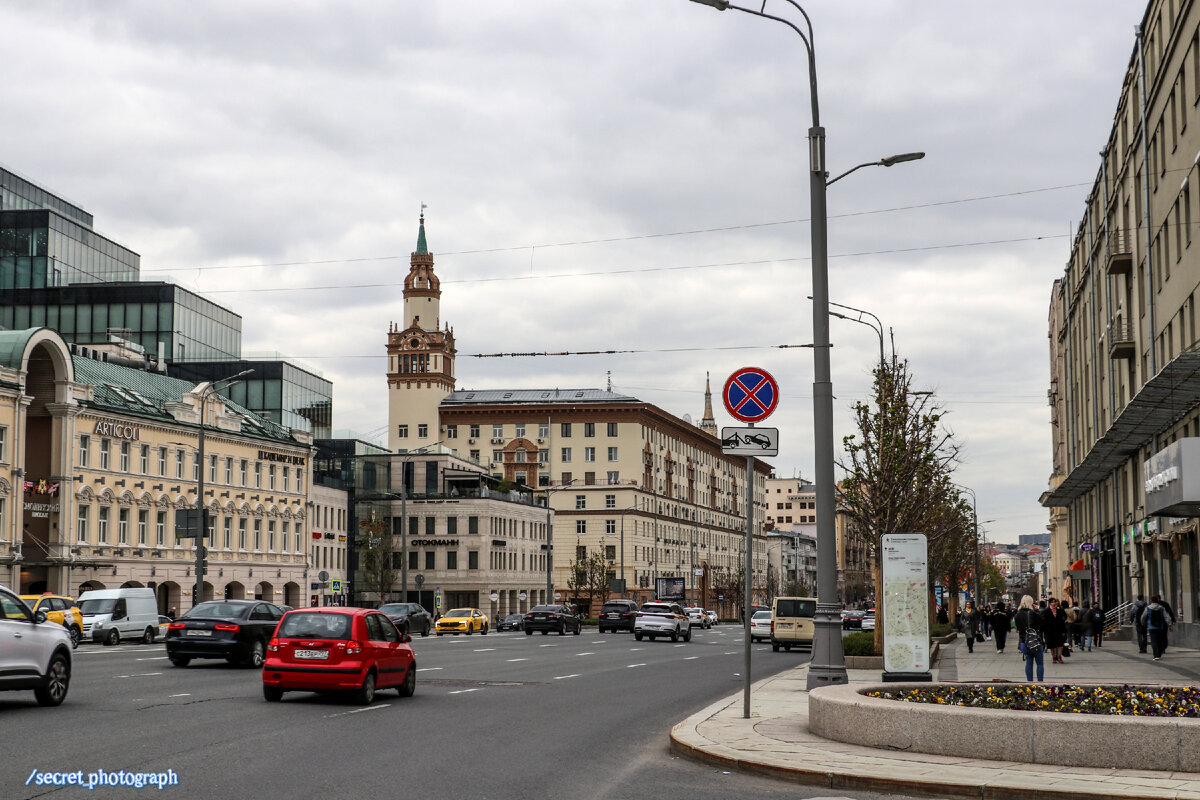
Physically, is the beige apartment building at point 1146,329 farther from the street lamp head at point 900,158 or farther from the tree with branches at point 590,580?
the tree with branches at point 590,580

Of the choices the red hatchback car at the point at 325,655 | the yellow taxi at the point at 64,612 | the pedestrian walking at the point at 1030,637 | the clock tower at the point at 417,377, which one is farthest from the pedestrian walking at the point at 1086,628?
the clock tower at the point at 417,377

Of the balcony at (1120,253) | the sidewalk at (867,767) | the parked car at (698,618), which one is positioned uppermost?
the balcony at (1120,253)

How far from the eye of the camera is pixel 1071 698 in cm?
1423

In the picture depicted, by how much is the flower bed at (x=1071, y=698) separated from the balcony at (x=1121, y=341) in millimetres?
37497

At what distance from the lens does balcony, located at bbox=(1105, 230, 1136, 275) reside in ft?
163

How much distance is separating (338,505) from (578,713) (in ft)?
269

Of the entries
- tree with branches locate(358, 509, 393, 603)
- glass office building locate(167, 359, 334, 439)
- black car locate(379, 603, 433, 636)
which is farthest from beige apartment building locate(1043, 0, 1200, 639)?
glass office building locate(167, 359, 334, 439)

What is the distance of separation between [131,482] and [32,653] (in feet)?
180

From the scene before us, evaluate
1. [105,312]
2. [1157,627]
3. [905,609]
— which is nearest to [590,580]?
[105,312]

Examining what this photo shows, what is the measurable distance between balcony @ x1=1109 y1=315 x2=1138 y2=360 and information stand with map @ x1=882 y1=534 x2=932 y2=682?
30.6 metres

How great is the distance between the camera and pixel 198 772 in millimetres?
12719

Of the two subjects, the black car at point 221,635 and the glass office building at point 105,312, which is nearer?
the black car at point 221,635

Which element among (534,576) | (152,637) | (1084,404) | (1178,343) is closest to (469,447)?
(534,576)

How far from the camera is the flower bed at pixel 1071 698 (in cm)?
1372
